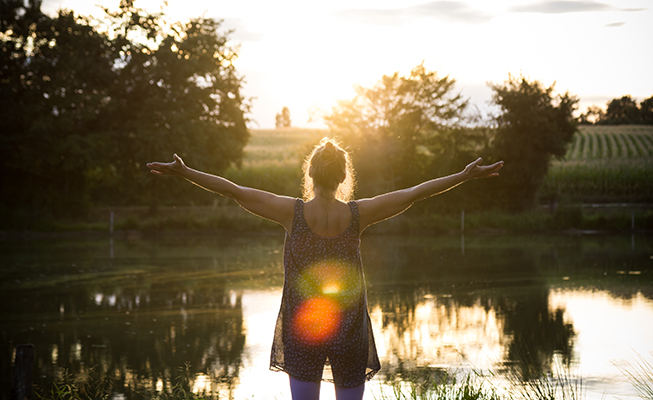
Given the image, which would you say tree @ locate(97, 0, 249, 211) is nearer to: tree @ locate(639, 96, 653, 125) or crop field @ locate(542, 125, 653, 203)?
crop field @ locate(542, 125, 653, 203)

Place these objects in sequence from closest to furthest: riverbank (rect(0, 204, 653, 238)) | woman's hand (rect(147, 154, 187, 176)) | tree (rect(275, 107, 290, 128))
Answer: woman's hand (rect(147, 154, 187, 176)) < riverbank (rect(0, 204, 653, 238)) < tree (rect(275, 107, 290, 128))

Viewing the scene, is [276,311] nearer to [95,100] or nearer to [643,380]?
[643,380]

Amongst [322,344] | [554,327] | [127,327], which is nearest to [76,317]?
[127,327]

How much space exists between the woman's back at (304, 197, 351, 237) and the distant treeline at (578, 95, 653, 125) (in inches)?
3331

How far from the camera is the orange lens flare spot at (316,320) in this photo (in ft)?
10.4

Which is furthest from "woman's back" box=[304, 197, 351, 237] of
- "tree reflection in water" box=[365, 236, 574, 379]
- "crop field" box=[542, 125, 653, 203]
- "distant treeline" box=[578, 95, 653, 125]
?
"distant treeline" box=[578, 95, 653, 125]

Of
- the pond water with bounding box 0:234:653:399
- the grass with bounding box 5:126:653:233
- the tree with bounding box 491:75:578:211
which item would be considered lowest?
the pond water with bounding box 0:234:653:399

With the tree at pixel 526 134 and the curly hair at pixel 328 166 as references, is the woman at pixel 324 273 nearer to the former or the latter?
the curly hair at pixel 328 166

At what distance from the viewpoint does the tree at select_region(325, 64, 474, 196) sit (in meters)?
32.8

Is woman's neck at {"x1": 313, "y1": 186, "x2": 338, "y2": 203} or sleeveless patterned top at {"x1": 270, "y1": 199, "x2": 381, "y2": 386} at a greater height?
woman's neck at {"x1": 313, "y1": 186, "x2": 338, "y2": 203}

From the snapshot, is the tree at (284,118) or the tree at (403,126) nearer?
the tree at (403,126)

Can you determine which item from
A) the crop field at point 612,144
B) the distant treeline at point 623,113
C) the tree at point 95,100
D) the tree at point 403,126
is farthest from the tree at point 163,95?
the distant treeline at point 623,113

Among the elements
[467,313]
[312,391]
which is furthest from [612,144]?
[312,391]

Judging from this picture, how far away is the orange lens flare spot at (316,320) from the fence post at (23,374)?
3605 millimetres
